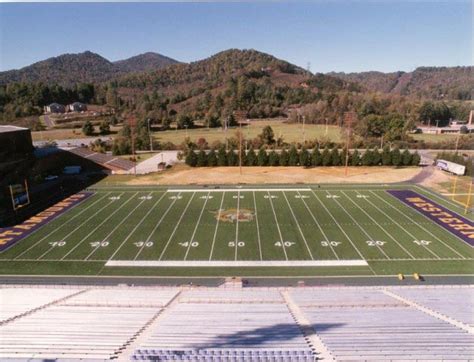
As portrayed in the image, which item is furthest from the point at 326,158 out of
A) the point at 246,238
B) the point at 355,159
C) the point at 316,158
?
the point at 246,238

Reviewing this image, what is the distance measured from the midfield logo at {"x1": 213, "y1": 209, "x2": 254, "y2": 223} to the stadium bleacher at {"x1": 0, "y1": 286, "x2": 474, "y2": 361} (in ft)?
30.6

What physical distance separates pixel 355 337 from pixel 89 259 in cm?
1549

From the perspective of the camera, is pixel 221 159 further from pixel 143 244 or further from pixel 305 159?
pixel 143 244

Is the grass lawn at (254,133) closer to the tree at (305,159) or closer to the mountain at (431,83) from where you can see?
the tree at (305,159)

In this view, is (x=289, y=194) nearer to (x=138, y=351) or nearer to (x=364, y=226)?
(x=364, y=226)

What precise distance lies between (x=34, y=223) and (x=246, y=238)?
1567 cm

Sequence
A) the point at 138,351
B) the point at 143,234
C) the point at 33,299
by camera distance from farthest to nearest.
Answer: the point at 143,234 < the point at 33,299 < the point at 138,351

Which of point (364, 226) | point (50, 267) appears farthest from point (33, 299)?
point (364, 226)

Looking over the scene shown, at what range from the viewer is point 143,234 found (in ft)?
76.5

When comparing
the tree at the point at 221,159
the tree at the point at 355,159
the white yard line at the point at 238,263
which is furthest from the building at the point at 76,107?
the white yard line at the point at 238,263

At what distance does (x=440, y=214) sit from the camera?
85.4 ft

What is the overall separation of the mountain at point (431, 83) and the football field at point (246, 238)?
88777 millimetres

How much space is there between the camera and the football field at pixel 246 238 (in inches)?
751

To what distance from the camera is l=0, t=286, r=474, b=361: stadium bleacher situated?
9.31 m
